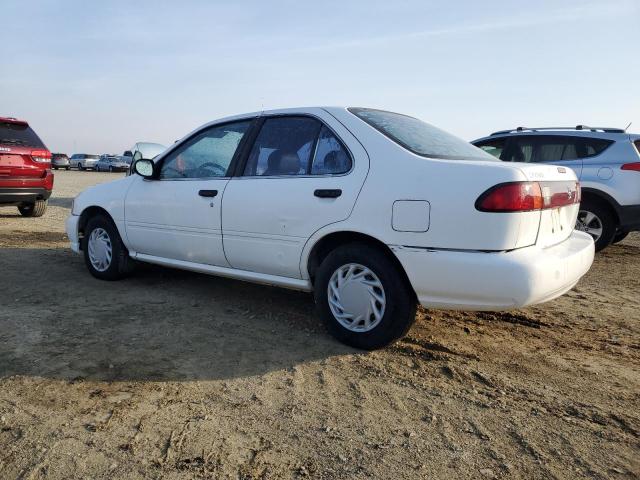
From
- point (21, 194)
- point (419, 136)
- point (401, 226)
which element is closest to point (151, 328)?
point (401, 226)

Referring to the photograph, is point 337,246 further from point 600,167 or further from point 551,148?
point 551,148

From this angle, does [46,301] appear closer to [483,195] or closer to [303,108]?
[303,108]

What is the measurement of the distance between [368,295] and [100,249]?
3.18 metres

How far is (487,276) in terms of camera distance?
2.87 metres

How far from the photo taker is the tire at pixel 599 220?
6906 millimetres

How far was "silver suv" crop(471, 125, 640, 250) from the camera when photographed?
6.70m

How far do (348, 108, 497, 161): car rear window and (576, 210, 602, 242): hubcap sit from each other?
12.6ft

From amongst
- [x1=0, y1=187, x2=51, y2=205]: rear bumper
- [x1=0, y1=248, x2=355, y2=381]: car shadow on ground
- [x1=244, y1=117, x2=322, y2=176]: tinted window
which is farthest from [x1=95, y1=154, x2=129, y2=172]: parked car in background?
[x1=244, y1=117, x2=322, y2=176]: tinted window

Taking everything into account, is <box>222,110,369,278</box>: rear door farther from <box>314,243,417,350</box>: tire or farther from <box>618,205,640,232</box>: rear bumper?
<box>618,205,640,232</box>: rear bumper

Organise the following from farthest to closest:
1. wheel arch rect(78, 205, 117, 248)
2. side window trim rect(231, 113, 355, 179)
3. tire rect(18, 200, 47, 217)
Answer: tire rect(18, 200, 47, 217)
wheel arch rect(78, 205, 117, 248)
side window trim rect(231, 113, 355, 179)

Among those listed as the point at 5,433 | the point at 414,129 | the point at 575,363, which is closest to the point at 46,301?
the point at 5,433

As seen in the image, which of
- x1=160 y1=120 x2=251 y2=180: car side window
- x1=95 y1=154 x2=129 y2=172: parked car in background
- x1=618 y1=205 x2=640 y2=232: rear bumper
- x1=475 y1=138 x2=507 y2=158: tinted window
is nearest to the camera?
x1=160 y1=120 x2=251 y2=180: car side window

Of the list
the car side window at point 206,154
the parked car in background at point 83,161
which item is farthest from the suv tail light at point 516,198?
the parked car in background at point 83,161

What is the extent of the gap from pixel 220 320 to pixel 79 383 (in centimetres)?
129
